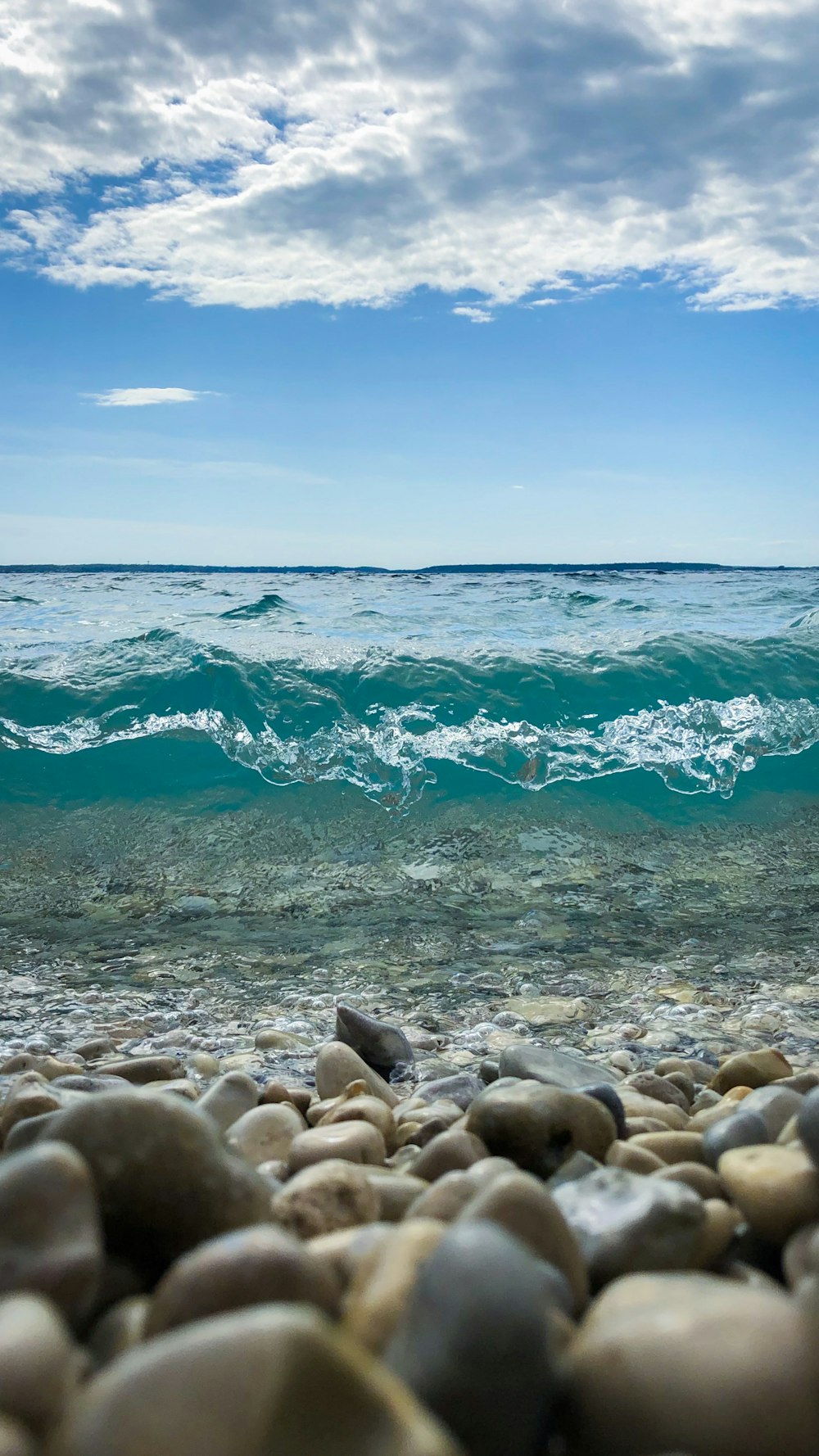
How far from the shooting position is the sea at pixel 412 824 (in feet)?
10.5

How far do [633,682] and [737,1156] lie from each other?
21.5 feet

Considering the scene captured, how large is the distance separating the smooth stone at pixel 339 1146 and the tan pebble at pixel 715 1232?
603 mm

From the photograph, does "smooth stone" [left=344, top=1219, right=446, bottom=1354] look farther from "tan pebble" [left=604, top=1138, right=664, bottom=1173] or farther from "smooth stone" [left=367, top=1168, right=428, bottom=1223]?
"tan pebble" [left=604, top=1138, right=664, bottom=1173]

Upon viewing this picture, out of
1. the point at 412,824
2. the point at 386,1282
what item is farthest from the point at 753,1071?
the point at 412,824

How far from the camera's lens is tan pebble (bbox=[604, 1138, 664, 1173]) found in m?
1.42

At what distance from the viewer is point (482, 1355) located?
2.72 ft

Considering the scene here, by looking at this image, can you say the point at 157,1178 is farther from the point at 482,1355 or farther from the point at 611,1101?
the point at 611,1101

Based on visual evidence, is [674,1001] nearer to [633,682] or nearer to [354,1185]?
[354,1185]

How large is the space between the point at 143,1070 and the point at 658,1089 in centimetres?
111

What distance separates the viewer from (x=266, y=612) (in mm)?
11742

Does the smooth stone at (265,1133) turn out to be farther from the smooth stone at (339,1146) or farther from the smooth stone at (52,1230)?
the smooth stone at (52,1230)

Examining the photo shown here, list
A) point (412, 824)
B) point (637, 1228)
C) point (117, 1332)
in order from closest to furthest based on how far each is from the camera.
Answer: point (117, 1332), point (637, 1228), point (412, 824)

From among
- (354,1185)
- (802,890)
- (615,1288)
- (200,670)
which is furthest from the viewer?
(200,670)

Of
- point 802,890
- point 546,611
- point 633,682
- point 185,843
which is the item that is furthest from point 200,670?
point 546,611
